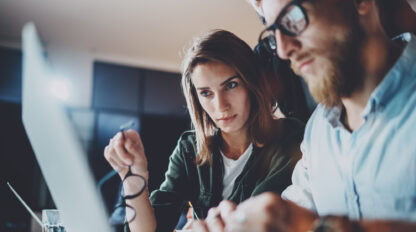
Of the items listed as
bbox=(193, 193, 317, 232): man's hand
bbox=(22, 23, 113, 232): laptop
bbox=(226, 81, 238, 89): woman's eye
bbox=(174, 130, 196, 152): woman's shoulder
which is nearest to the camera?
bbox=(193, 193, 317, 232): man's hand

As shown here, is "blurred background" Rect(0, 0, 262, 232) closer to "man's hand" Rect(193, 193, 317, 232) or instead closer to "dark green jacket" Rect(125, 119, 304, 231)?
"dark green jacket" Rect(125, 119, 304, 231)

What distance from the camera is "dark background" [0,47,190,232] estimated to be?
4457 mm

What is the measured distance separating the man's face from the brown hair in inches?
22.3

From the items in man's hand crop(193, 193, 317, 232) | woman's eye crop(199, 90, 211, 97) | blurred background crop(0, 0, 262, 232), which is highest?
blurred background crop(0, 0, 262, 232)

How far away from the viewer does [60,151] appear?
75 centimetres

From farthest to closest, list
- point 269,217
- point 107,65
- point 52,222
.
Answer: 1. point 107,65
2. point 52,222
3. point 269,217

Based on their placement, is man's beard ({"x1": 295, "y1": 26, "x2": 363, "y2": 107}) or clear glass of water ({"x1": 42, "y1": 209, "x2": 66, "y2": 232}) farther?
clear glass of water ({"x1": 42, "y1": 209, "x2": 66, "y2": 232})

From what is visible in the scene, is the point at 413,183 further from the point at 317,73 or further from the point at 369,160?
the point at 317,73

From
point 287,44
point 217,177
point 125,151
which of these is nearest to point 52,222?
point 125,151

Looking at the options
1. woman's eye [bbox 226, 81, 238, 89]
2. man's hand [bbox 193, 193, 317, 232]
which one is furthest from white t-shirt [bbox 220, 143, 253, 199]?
man's hand [bbox 193, 193, 317, 232]

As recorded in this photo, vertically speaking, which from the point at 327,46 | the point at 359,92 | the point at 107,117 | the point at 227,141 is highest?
the point at 107,117

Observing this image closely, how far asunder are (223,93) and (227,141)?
25cm

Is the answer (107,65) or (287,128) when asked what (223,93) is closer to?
(287,128)

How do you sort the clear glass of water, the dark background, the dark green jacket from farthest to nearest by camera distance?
the dark background < the dark green jacket < the clear glass of water
